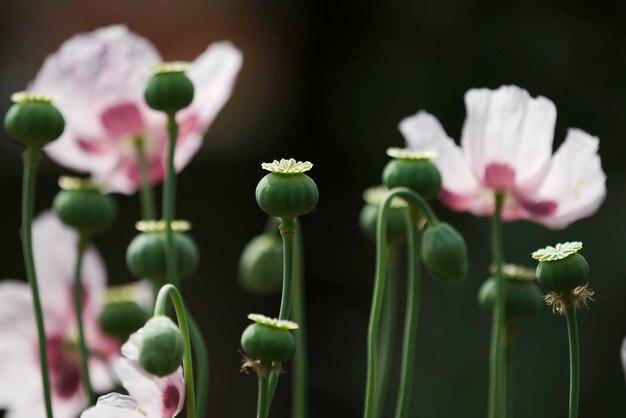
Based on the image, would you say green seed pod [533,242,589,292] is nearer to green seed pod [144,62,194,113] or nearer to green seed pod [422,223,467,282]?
green seed pod [422,223,467,282]

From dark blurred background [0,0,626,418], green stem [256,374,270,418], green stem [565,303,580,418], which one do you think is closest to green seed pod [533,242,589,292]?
green stem [565,303,580,418]

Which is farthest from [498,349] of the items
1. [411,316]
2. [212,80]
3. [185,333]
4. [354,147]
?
[354,147]

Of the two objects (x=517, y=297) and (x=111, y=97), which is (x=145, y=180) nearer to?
(x=111, y=97)

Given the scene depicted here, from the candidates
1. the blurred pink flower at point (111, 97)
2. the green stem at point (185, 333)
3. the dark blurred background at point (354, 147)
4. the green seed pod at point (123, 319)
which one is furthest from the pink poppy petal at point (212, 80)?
the dark blurred background at point (354, 147)

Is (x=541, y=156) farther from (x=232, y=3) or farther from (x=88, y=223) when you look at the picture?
(x=232, y=3)

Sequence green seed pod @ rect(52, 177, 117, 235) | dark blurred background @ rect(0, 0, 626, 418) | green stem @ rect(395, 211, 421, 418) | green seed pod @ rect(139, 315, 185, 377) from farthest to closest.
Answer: dark blurred background @ rect(0, 0, 626, 418) → green seed pod @ rect(52, 177, 117, 235) → green stem @ rect(395, 211, 421, 418) → green seed pod @ rect(139, 315, 185, 377)

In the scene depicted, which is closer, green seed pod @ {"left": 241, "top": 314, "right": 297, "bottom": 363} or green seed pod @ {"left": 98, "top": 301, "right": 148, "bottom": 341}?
green seed pod @ {"left": 241, "top": 314, "right": 297, "bottom": 363}

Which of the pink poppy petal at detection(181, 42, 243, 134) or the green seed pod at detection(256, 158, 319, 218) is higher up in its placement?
the pink poppy petal at detection(181, 42, 243, 134)

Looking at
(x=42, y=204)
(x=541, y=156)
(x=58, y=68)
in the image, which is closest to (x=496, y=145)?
(x=541, y=156)
